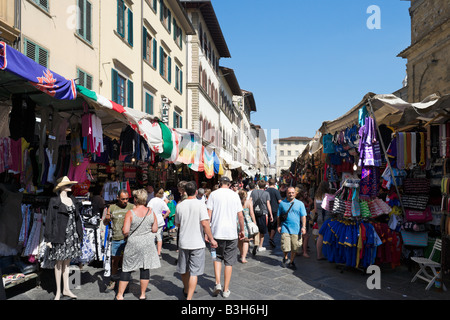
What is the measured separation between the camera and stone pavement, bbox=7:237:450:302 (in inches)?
192

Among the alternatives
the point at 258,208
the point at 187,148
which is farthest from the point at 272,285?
the point at 187,148

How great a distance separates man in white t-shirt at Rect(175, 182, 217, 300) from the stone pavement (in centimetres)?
50

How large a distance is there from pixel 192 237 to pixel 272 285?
176cm

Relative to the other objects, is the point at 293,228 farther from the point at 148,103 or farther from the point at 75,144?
the point at 148,103

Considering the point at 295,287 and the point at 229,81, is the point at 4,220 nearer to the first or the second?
the point at 295,287

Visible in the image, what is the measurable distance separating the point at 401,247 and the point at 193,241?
404 cm

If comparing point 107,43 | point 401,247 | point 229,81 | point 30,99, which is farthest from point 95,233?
point 229,81

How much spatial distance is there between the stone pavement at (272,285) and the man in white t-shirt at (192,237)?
50cm

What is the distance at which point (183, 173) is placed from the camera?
16.1 metres

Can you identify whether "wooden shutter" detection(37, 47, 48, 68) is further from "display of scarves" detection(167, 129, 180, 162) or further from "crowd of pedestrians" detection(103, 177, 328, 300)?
"crowd of pedestrians" detection(103, 177, 328, 300)

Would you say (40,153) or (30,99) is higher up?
(30,99)

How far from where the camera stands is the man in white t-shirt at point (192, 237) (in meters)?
4.61

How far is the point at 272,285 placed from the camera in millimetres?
5434

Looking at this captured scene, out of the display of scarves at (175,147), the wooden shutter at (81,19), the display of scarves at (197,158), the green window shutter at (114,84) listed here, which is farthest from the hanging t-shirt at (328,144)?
the wooden shutter at (81,19)
